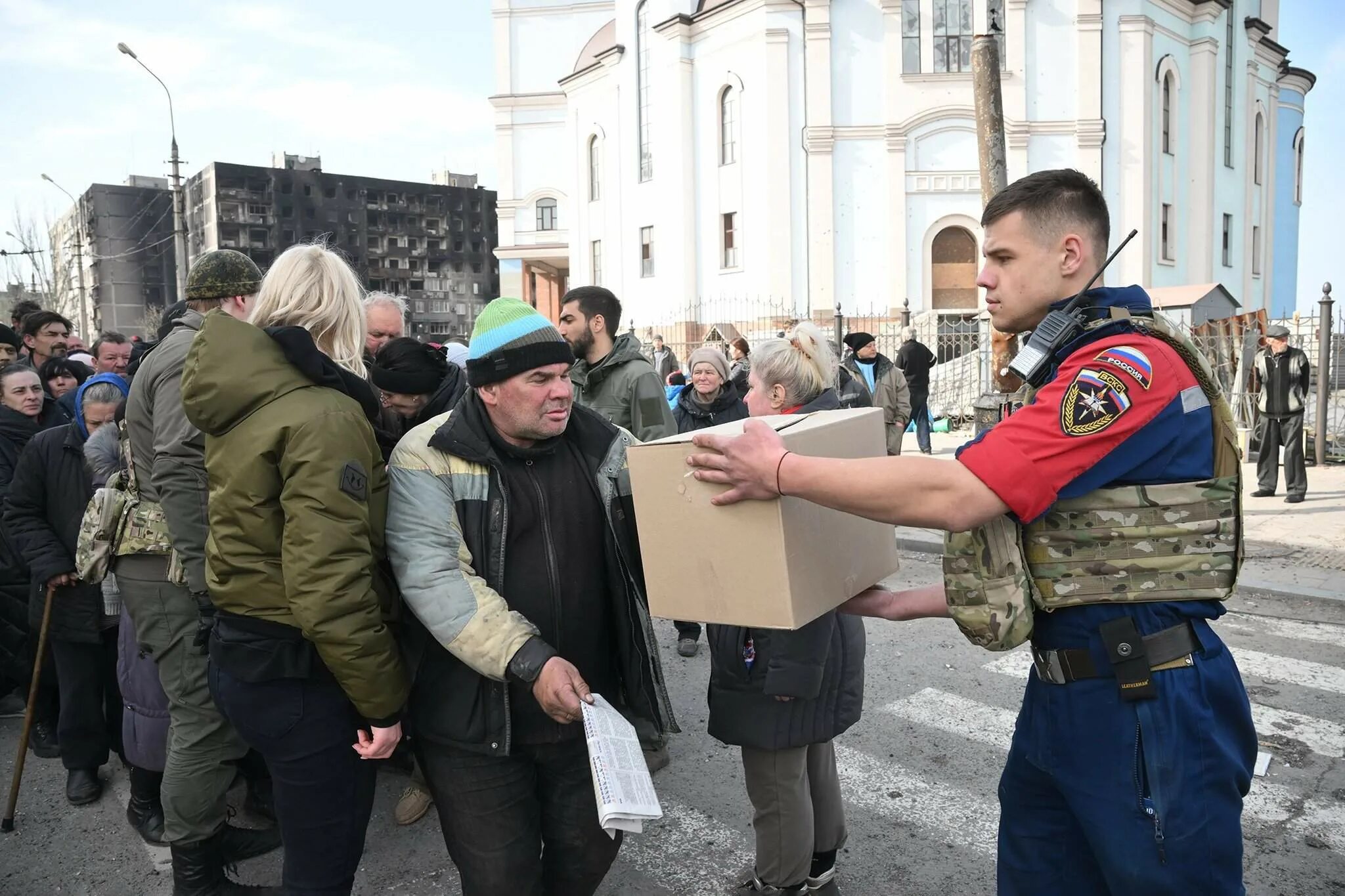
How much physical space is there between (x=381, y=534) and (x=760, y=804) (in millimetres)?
1530

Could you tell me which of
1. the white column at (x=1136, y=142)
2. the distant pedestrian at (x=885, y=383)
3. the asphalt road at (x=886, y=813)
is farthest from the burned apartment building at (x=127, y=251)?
the asphalt road at (x=886, y=813)

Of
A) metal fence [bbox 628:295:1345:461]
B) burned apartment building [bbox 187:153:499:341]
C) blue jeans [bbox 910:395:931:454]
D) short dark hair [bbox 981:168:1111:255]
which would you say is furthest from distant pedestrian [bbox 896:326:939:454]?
→ burned apartment building [bbox 187:153:499:341]

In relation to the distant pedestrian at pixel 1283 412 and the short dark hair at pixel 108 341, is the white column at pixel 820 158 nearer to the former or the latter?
the distant pedestrian at pixel 1283 412

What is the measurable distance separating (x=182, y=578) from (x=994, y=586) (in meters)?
2.73

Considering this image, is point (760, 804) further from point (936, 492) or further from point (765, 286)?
point (765, 286)

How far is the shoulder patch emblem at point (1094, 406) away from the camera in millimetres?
1942

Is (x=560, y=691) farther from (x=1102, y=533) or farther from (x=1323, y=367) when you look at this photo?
(x=1323, y=367)

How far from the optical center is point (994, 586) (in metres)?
2.12

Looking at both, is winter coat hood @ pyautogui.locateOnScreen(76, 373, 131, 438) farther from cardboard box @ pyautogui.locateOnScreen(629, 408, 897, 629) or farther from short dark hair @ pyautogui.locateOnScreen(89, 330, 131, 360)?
cardboard box @ pyautogui.locateOnScreen(629, 408, 897, 629)

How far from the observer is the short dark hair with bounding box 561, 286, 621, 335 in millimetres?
5664

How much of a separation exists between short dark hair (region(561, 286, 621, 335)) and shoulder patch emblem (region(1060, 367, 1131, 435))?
391 cm

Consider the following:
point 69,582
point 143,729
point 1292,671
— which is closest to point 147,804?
point 143,729

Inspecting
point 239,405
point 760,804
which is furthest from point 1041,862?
point 239,405

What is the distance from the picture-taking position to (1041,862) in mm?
2283
